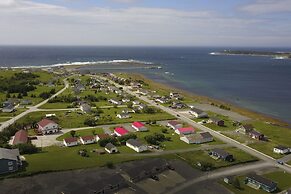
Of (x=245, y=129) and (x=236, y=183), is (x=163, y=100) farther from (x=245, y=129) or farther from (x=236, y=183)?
(x=236, y=183)

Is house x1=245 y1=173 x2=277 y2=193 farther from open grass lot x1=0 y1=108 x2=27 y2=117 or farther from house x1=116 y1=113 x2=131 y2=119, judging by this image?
open grass lot x1=0 y1=108 x2=27 y2=117

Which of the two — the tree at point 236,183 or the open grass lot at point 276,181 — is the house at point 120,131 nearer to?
the open grass lot at point 276,181

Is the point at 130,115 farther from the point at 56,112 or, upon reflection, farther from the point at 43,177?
the point at 43,177

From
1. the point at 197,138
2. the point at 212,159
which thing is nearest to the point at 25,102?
the point at 197,138

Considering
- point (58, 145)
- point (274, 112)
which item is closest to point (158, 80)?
point (274, 112)

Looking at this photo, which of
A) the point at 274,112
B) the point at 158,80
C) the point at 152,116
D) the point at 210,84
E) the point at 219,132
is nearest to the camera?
the point at 219,132

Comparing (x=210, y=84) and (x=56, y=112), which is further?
(x=210, y=84)
